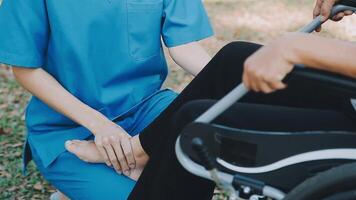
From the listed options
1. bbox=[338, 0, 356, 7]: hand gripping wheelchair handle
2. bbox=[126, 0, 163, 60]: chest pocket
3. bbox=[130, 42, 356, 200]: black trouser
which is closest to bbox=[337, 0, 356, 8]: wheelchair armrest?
bbox=[338, 0, 356, 7]: hand gripping wheelchair handle

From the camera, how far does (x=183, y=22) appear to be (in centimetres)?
241

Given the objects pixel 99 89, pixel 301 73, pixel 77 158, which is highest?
pixel 301 73

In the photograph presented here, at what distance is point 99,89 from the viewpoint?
229 centimetres

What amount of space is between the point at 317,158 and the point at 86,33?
0.94 m

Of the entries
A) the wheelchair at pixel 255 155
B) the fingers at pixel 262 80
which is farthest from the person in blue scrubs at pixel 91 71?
the fingers at pixel 262 80

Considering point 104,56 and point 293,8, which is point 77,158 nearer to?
point 104,56

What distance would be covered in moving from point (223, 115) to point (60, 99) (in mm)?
677

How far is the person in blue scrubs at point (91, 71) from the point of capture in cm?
214

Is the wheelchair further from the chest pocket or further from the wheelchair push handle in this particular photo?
the chest pocket

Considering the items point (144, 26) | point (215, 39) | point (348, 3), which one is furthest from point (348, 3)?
point (215, 39)

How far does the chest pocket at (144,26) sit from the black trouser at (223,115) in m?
0.40

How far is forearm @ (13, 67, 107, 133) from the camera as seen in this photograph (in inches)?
85.4

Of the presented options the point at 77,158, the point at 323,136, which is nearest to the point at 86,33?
the point at 77,158

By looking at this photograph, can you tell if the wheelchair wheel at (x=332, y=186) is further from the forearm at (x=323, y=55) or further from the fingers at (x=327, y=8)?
the fingers at (x=327, y=8)
